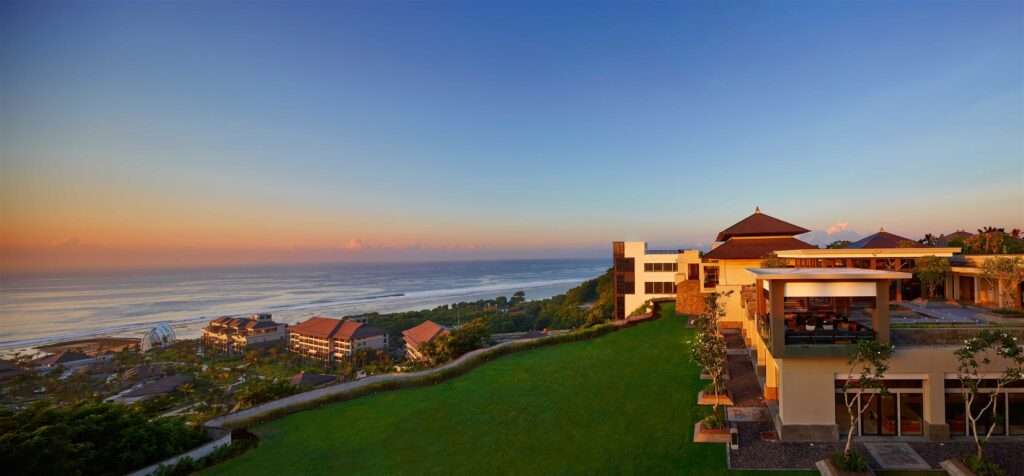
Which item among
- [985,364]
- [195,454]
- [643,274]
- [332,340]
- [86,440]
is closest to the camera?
[985,364]

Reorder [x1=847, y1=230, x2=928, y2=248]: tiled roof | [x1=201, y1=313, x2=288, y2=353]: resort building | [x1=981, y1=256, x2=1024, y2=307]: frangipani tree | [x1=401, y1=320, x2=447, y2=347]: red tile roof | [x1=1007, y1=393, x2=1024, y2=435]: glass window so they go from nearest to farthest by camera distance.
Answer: [x1=1007, y1=393, x2=1024, y2=435]: glass window < [x1=981, y1=256, x2=1024, y2=307]: frangipani tree < [x1=847, y1=230, x2=928, y2=248]: tiled roof < [x1=401, y1=320, x2=447, y2=347]: red tile roof < [x1=201, y1=313, x2=288, y2=353]: resort building

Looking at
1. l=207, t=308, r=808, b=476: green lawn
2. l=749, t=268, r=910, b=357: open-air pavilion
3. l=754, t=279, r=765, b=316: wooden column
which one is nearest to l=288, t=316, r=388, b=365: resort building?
l=207, t=308, r=808, b=476: green lawn

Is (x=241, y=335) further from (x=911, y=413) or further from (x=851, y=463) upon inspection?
(x=911, y=413)

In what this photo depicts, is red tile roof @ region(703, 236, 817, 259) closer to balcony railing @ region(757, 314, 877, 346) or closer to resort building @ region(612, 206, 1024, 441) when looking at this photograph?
resort building @ region(612, 206, 1024, 441)

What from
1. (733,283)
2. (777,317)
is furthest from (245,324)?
(777,317)

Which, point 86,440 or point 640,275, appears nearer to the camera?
point 86,440

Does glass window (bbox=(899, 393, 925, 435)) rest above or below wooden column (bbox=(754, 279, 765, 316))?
below

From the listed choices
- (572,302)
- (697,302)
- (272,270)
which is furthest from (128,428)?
(272,270)
